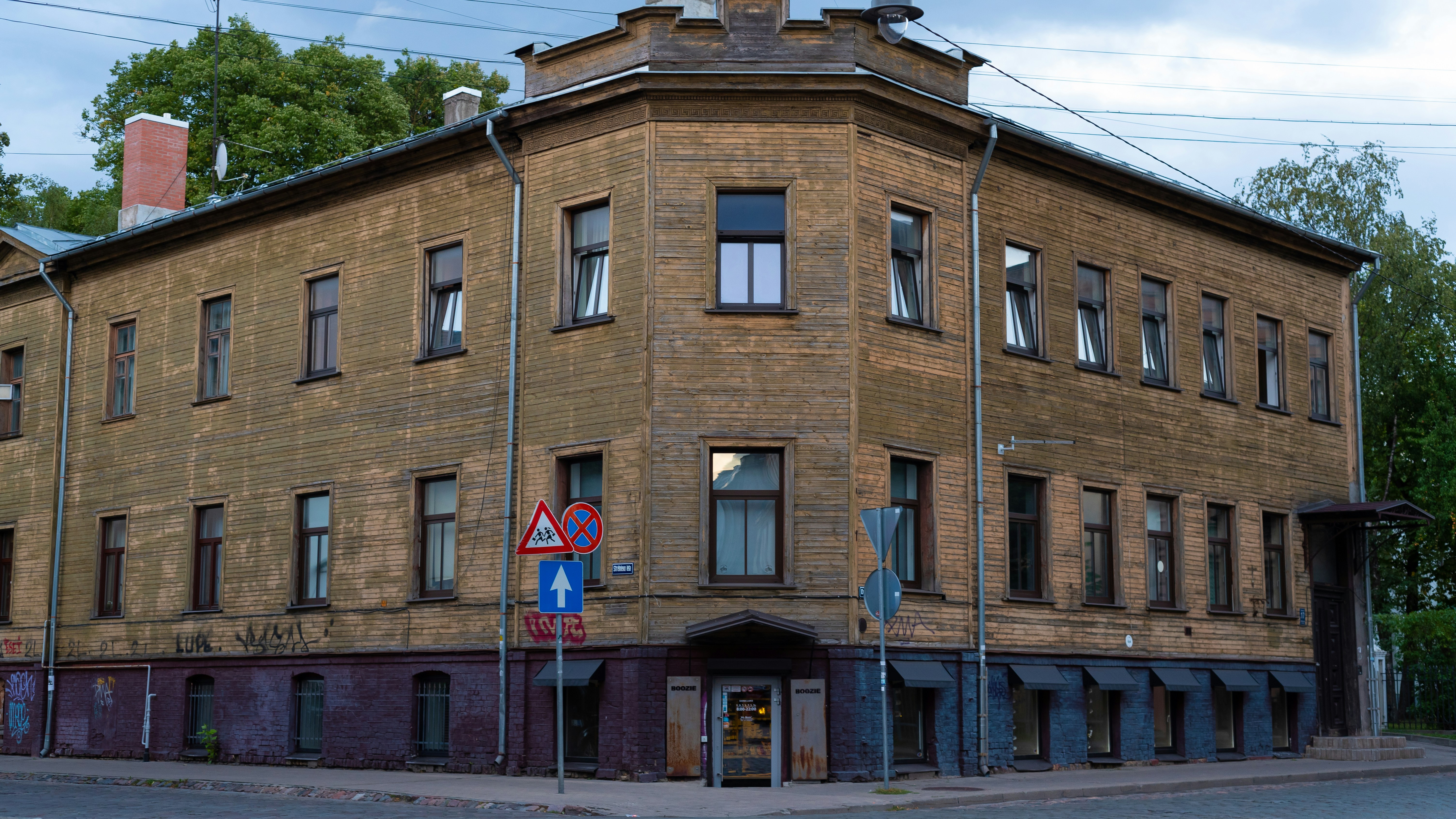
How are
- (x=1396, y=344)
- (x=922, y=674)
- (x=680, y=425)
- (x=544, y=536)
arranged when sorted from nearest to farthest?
(x=544, y=536), (x=680, y=425), (x=922, y=674), (x=1396, y=344)

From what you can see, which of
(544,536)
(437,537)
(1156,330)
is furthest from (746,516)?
(1156,330)

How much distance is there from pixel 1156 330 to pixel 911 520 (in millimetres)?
7831

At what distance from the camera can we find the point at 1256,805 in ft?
58.4

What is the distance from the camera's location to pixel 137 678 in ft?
93.1

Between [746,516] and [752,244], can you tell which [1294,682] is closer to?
[746,516]

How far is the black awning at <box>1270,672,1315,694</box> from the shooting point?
2814 centimetres

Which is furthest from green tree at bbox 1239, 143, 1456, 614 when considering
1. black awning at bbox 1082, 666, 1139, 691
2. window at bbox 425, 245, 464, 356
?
window at bbox 425, 245, 464, 356

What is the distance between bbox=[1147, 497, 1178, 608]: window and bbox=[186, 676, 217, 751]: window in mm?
16420

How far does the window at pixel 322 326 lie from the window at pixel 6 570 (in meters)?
9.96

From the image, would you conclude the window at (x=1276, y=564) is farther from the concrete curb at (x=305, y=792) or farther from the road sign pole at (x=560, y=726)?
the concrete curb at (x=305, y=792)

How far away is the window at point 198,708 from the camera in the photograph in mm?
27047

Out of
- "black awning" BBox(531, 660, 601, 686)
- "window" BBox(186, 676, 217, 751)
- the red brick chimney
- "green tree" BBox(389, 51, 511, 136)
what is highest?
"green tree" BBox(389, 51, 511, 136)

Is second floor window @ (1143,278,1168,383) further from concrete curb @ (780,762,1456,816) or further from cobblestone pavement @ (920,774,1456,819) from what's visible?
cobblestone pavement @ (920,774,1456,819)

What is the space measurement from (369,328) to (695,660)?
8686 millimetres
